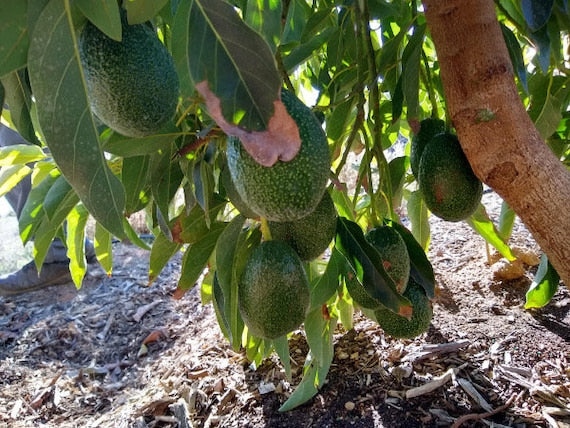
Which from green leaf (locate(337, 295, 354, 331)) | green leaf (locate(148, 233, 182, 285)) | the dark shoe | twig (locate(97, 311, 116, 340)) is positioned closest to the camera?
green leaf (locate(148, 233, 182, 285))

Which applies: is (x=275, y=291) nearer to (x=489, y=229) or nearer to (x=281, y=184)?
(x=281, y=184)

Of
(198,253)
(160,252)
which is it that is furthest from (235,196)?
(160,252)

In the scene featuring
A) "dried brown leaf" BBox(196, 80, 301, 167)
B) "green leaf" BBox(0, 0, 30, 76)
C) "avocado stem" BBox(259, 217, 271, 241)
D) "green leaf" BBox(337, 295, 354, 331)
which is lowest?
"green leaf" BBox(337, 295, 354, 331)

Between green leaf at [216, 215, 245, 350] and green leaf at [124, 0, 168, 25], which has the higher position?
green leaf at [124, 0, 168, 25]

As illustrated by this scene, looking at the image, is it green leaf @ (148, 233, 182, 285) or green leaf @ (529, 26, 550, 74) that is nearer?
green leaf @ (529, 26, 550, 74)

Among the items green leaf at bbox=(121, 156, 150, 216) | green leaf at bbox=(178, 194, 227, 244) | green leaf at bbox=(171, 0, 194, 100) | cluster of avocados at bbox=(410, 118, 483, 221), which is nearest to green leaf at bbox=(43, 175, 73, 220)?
green leaf at bbox=(121, 156, 150, 216)

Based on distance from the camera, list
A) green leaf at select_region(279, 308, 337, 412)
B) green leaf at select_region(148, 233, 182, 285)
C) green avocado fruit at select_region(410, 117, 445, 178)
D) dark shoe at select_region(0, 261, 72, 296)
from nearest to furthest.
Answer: green avocado fruit at select_region(410, 117, 445, 178)
green leaf at select_region(148, 233, 182, 285)
green leaf at select_region(279, 308, 337, 412)
dark shoe at select_region(0, 261, 72, 296)

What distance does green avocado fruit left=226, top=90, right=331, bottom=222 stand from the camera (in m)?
0.60

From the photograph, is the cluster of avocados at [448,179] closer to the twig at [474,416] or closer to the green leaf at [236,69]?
the green leaf at [236,69]

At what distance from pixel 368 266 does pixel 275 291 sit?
16 cm

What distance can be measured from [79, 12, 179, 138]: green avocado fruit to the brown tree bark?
1.50 ft

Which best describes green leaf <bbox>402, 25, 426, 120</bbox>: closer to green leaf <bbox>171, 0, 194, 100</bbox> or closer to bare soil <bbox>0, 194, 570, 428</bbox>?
green leaf <bbox>171, 0, 194, 100</bbox>

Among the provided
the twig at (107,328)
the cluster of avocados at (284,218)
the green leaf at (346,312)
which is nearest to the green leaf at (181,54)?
the cluster of avocados at (284,218)

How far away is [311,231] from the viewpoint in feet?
2.79
